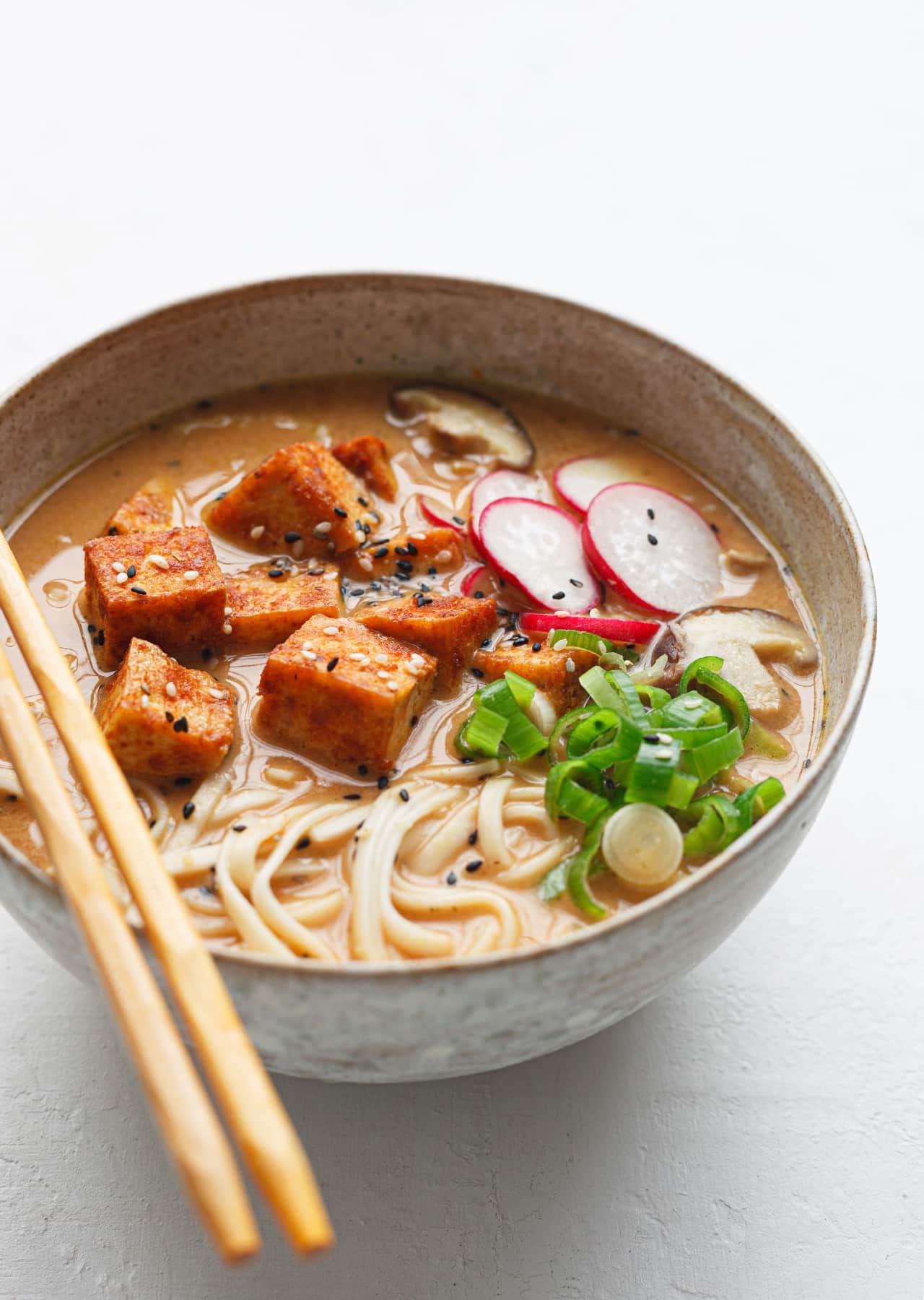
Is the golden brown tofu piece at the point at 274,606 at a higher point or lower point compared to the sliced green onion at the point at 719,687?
higher

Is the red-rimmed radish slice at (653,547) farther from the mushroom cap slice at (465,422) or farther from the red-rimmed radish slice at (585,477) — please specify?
the mushroom cap slice at (465,422)

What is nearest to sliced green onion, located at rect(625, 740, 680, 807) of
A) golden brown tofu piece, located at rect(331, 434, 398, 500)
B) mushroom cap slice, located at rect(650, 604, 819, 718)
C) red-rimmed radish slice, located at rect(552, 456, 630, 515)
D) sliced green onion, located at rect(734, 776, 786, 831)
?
sliced green onion, located at rect(734, 776, 786, 831)

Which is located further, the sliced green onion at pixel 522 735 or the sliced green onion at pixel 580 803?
the sliced green onion at pixel 522 735

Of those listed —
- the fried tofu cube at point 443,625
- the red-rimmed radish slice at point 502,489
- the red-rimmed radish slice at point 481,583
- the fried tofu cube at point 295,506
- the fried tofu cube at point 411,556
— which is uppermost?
the red-rimmed radish slice at point 502,489

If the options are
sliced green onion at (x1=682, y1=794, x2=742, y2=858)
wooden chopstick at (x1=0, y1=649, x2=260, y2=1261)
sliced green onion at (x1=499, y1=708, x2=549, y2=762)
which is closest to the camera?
wooden chopstick at (x1=0, y1=649, x2=260, y2=1261)

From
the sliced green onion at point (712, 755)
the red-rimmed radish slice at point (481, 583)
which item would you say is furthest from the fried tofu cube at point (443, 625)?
the sliced green onion at point (712, 755)

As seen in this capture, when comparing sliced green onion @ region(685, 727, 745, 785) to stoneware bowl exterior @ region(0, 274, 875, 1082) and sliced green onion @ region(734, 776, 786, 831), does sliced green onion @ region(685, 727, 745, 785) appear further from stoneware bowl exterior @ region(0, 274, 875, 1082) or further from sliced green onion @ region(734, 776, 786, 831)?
stoneware bowl exterior @ region(0, 274, 875, 1082)

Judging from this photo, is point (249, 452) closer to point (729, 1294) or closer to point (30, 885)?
point (30, 885)
